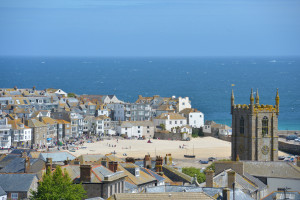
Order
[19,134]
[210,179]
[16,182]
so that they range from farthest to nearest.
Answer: [19,134]
[16,182]
[210,179]

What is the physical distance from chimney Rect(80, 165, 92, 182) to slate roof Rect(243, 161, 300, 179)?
15.7 m

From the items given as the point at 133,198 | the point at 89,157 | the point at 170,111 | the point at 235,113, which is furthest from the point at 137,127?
the point at 133,198

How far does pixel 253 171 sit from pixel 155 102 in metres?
93.0

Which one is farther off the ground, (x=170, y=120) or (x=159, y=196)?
(x=170, y=120)

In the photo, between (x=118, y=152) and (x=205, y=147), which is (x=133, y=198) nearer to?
(x=118, y=152)

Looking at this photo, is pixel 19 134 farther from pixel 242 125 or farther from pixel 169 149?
pixel 242 125

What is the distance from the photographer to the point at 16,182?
156 ft

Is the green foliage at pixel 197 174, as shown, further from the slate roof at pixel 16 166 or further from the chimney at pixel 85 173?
the chimney at pixel 85 173

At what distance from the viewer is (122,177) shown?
41.5 metres

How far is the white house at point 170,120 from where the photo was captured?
429ft

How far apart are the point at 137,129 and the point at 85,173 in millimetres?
87794

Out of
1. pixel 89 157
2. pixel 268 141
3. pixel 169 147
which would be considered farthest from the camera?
pixel 169 147

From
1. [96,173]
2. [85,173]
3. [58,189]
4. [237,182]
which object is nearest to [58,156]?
[237,182]

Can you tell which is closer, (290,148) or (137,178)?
(137,178)
